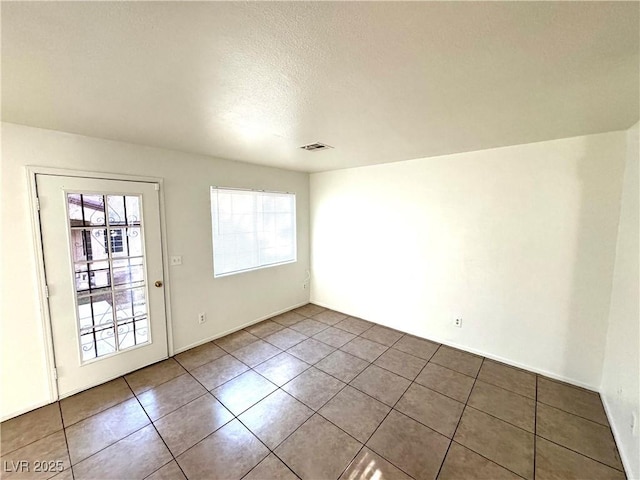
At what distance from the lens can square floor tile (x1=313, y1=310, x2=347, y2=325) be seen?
4098mm

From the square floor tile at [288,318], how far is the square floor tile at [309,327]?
0.09 metres

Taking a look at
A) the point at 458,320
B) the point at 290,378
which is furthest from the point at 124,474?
the point at 458,320

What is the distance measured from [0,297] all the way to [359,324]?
3.82 m

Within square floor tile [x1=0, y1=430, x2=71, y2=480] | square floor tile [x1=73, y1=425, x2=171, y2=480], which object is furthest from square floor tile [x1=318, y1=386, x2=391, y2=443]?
square floor tile [x1=0, y1=430, x2=71, y2=480]

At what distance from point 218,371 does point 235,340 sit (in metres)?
0.71

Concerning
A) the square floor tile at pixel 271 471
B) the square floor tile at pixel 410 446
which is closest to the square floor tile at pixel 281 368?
the square floor tile at pixel 271 471

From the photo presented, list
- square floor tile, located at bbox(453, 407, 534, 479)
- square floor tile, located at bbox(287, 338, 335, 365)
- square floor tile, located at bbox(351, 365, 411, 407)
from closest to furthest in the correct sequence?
square floor tile, located at bbox(453, 407, 534, 479), square floor tile, located at bbox(351, 365, 411, 407), square floor tile, located at bbox(287, 338, 335, 365)

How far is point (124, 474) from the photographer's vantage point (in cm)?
167

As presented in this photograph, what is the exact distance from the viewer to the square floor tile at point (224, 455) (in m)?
1.69

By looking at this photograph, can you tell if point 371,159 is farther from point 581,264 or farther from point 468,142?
point 581,264

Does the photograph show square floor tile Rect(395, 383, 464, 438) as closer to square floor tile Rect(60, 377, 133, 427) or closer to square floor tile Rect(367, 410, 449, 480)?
square floor tile Rect(367, 410, 449, 480)

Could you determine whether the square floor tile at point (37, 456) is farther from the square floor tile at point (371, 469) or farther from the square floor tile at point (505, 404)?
the square floor tile at point (505, 404)

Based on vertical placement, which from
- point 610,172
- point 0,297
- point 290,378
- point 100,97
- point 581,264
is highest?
point 100,97

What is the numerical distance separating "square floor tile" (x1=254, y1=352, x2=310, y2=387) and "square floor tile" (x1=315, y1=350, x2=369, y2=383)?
22 centimetres
